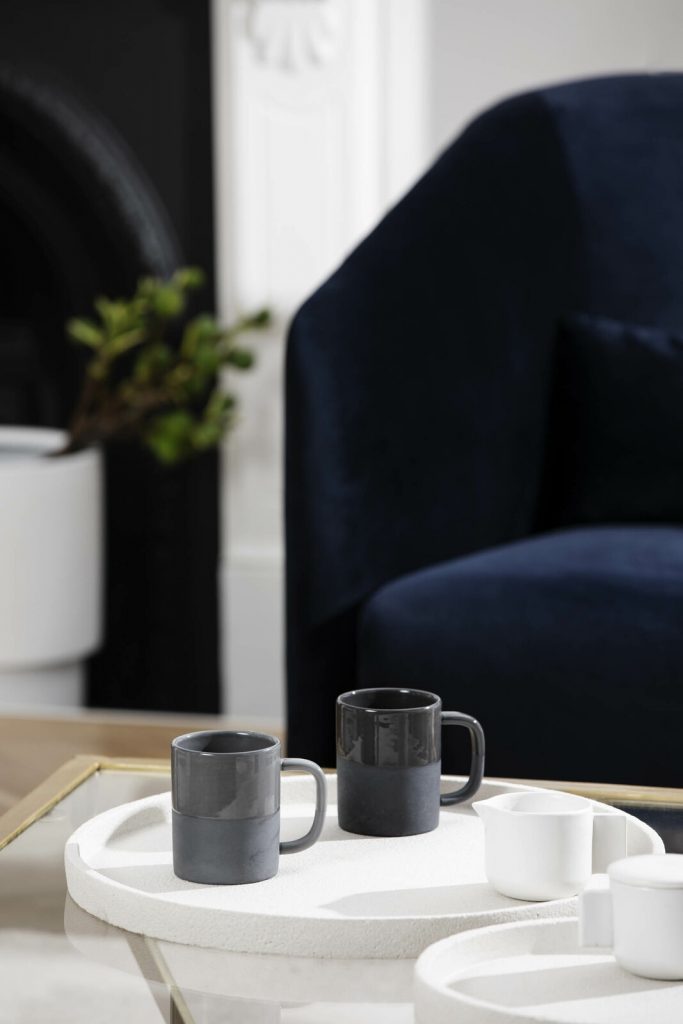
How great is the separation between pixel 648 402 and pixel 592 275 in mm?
212

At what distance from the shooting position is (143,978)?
58 cm

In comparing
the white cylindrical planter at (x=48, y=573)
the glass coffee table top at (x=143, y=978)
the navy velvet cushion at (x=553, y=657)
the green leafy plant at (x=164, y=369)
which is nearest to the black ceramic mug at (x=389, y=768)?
the glass coffee table top at (x=143, y=978)

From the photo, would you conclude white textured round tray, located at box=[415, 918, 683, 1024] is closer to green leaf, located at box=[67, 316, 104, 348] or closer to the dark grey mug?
the dark grey mug

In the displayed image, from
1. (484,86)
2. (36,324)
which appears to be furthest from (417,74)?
(36,324)

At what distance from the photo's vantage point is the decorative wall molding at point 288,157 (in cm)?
247

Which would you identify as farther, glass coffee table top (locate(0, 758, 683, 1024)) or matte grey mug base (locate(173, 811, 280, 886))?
matte grey mug base (locate(173, 811, 280, 886))

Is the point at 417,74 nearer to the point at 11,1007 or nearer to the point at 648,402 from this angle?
the point at 648,402

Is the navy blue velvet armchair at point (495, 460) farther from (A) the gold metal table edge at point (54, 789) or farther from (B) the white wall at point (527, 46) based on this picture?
(B) the white wall at point (527, 46)

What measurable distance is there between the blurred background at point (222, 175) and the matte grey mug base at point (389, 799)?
1.71 metres

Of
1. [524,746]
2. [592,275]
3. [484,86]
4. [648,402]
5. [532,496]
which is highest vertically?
[484,86]

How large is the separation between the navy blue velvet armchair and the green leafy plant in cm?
85

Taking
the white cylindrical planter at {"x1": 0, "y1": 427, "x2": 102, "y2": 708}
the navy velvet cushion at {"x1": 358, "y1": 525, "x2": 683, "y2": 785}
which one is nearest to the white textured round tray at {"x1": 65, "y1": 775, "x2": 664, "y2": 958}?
the navy velvet cushion at {"x1": 358, "y1": 525, "x2": 683, "y2": 785}

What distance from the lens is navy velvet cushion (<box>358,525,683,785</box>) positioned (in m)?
1.27

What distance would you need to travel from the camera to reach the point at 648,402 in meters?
1.61
